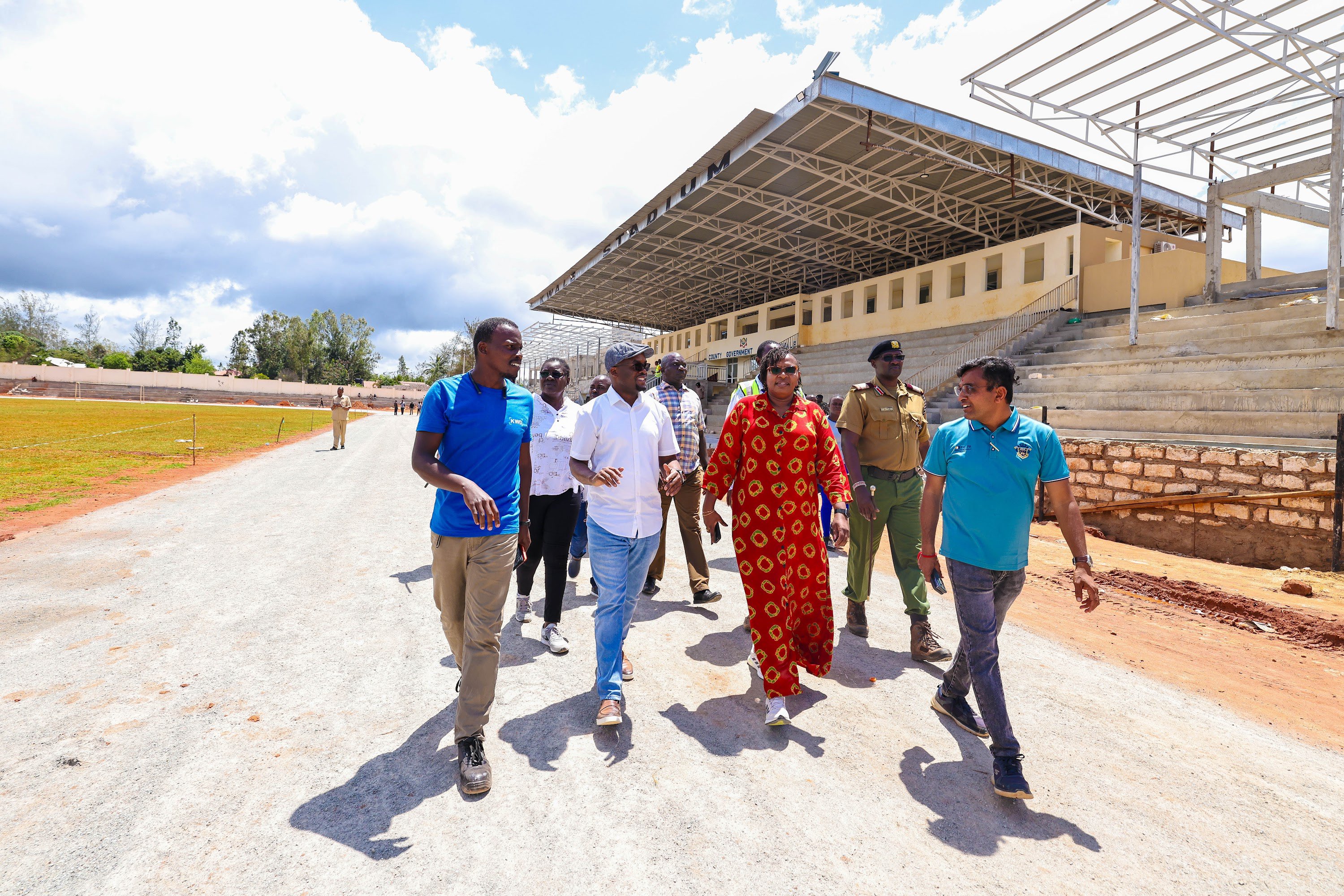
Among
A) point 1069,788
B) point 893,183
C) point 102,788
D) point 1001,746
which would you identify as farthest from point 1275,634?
point 893,183

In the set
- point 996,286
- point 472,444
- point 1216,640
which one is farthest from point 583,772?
point 996,286

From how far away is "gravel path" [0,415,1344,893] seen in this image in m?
2.09

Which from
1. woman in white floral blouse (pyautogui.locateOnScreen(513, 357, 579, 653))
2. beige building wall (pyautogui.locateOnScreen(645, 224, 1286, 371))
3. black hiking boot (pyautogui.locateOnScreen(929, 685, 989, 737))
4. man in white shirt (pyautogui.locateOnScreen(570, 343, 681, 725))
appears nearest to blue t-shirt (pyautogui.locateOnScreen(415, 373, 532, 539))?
man in white shirt (pyautogui.locateOnScreen(570, 343, 681, 725))

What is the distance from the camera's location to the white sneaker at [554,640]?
393 cm

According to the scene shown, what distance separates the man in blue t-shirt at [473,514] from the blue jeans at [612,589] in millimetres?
472

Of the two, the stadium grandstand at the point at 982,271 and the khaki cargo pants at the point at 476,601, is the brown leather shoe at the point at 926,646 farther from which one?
the stadium grandstand at the point at 982,271

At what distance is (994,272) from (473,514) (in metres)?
26.3

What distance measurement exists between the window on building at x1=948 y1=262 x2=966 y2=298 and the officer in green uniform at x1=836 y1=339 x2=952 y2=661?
917 inches

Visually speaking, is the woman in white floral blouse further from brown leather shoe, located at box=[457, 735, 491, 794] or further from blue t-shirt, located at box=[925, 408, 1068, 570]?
blue t-shirt, located at box=[925, 408, 1068, 570]

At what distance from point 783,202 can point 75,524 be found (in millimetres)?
22084

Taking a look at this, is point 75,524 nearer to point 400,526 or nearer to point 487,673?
point 400,526

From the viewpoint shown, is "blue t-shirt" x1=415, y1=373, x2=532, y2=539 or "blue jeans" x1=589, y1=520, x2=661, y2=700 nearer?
"blue t-shirt" x1=415, y1=373, x2=532, y2=539

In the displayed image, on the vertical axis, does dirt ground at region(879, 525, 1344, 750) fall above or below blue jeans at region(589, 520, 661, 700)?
below

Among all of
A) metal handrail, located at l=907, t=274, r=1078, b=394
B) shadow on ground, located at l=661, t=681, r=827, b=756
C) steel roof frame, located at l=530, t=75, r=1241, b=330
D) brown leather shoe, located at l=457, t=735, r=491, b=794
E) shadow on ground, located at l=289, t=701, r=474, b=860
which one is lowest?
shadow on ground, located at l=661, t=681, r=827, b=756
